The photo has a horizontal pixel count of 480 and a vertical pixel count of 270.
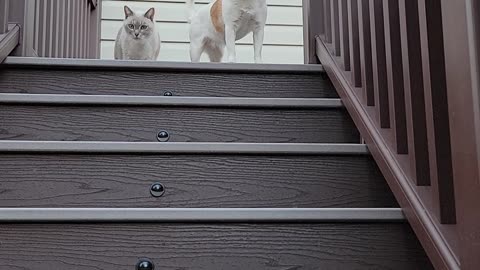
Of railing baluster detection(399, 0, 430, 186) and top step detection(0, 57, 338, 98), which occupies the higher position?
top step detection(0, 57, 338, 98)

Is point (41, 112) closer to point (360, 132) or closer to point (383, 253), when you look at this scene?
point (360, 132)

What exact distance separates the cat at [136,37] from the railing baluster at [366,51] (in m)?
1.67

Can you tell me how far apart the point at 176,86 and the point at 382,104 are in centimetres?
65

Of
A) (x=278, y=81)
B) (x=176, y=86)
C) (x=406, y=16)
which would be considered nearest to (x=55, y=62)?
(x=176, y=86)

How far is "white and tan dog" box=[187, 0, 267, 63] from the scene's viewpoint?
8.95ft

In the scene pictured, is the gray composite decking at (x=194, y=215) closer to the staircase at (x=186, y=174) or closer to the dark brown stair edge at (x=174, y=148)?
the staircase at (x=186, y=174)

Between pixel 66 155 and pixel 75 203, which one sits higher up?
pixel 66 155

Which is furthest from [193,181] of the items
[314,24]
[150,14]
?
[150,14]

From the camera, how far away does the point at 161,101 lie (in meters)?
1.62

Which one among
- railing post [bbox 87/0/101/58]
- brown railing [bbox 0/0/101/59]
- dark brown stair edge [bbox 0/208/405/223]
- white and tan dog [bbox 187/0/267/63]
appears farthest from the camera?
railing post [bbox 87/0/101/58]

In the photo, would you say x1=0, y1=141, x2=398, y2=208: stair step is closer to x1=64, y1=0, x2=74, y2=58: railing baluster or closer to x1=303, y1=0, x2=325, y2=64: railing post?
x1=303, y1=0, x2=325, y2=64: railing post

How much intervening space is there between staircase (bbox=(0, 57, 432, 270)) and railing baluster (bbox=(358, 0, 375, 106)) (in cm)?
15

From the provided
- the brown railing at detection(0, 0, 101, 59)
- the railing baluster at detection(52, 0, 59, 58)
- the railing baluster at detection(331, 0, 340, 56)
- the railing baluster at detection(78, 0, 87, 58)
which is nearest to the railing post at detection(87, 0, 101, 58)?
the brown railing at detection(0, 0, 101, 59)

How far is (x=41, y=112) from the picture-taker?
1578mm
